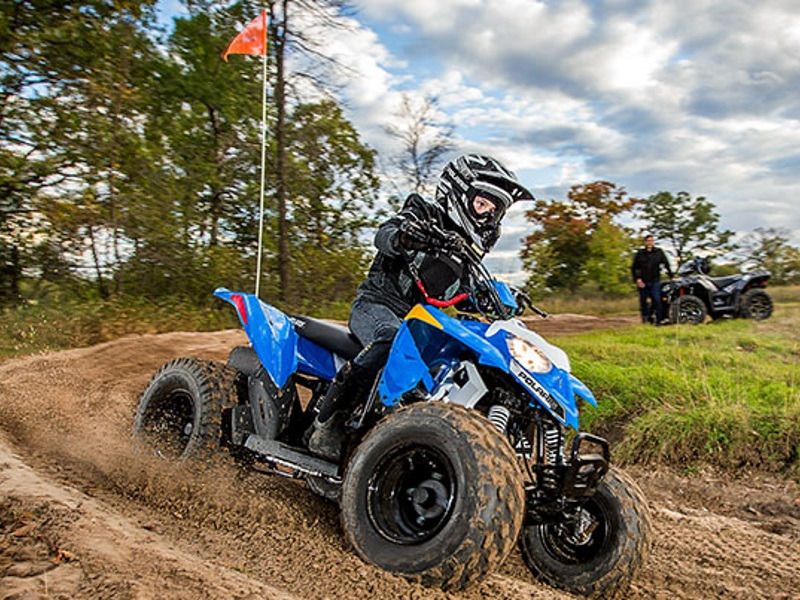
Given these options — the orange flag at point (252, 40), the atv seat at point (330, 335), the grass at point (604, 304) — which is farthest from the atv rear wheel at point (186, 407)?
the grass at point (604, 304)

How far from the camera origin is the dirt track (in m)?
2.42

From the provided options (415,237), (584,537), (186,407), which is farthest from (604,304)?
(415,237)

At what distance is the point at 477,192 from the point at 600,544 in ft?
6.82

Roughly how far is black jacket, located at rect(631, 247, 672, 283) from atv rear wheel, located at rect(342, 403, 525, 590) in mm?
12445

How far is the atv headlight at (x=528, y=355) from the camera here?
3.28 meters

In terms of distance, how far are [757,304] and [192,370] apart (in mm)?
13757

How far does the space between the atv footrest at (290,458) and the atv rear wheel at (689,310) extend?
1210 centimetres

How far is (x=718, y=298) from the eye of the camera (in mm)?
14664

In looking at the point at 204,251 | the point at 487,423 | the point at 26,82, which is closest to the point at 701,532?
the point at 487,423

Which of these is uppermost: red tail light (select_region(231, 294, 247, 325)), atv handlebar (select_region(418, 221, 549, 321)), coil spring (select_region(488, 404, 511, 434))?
atv handlebar (select_region(418, 221, 549, 321))

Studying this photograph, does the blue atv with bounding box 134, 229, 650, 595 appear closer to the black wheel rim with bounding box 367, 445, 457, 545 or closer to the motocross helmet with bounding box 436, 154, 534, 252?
the black wheel rim with bounding box 367, 445, 457, 545

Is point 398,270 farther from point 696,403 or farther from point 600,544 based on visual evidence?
point 696,403

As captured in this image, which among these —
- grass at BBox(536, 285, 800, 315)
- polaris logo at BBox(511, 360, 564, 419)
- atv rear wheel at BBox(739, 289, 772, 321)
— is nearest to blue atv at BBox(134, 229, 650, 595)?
polaris logo at BBox(511, 360, 564, 419)

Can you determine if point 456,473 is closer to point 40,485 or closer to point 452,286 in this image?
point 452,286
